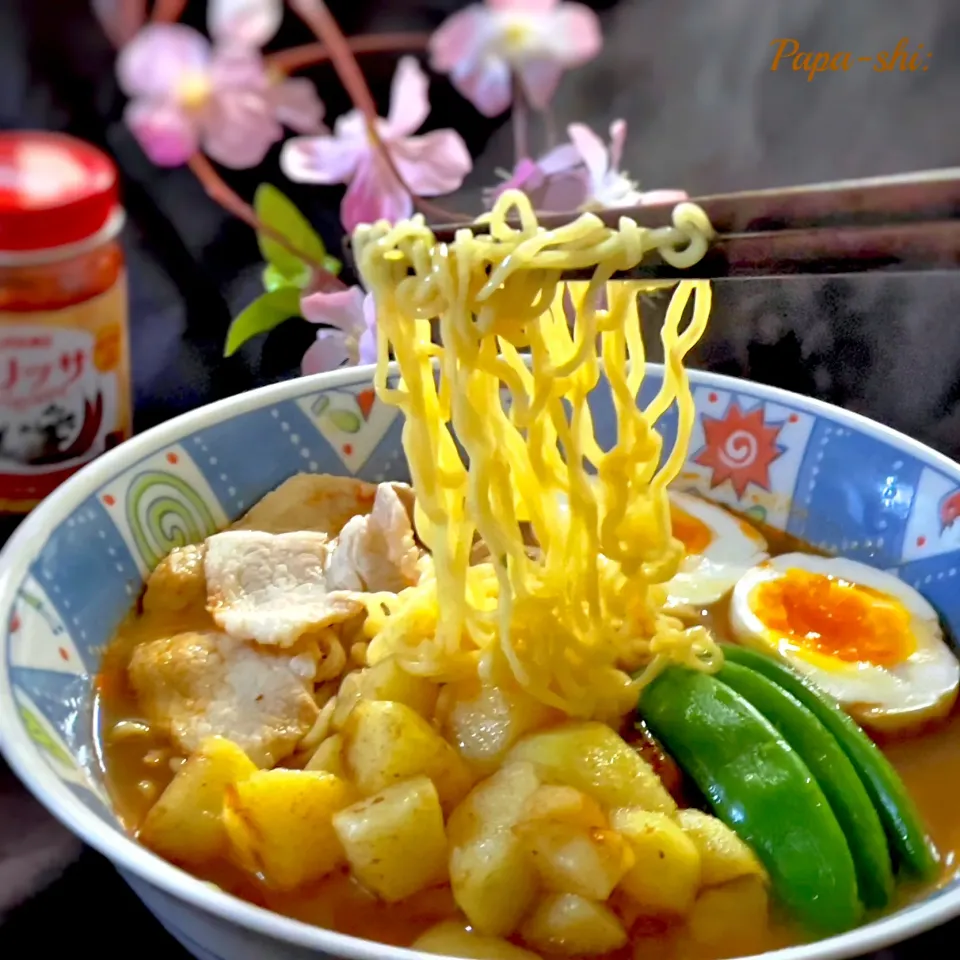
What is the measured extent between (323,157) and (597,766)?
1.20 meters

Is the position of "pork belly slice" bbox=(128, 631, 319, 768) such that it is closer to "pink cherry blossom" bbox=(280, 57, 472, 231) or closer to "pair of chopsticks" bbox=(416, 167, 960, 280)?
"pair of chopsticks" bbox=(416, 167, 960, 280)

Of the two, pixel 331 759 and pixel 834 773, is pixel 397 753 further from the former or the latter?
pixel 834 773

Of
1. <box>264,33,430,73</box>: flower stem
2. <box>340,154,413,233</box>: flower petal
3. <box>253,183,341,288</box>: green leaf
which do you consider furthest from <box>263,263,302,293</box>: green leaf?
<box>264,33,430,73</box>: flower stem

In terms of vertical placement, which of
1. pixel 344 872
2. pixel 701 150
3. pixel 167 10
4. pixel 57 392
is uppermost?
pixel 167 10

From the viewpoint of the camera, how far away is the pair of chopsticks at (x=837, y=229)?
63 centimetres

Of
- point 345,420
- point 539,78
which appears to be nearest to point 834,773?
point 345,420

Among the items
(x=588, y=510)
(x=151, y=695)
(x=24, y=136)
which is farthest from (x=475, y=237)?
(x=24, y=136)

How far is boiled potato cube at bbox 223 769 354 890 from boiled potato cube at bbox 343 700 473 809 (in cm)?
4

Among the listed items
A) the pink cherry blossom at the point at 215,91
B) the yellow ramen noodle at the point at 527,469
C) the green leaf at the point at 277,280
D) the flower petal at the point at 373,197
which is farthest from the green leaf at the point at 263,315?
the yellow ramen noodle at the point at 527,469

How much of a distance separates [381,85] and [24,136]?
0.64 metres

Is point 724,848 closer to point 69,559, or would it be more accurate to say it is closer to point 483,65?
point 69,559

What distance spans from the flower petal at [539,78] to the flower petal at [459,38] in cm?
9

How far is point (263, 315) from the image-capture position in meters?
1.71

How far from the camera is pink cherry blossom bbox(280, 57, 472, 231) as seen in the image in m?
1.71
